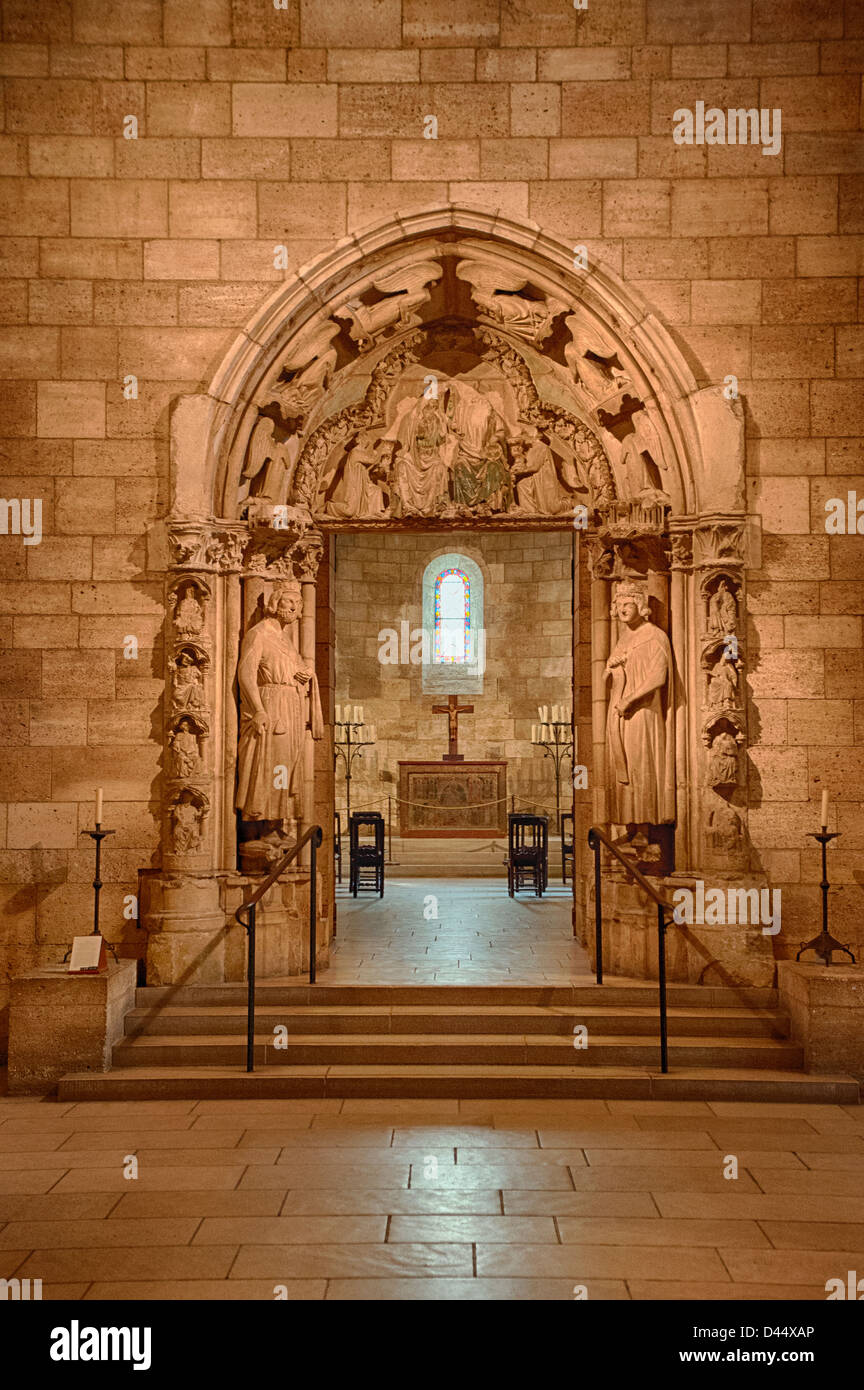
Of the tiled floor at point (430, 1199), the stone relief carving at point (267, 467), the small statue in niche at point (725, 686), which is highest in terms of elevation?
the stone relief carving at point (267, 467)

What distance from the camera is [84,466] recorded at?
21.3ft

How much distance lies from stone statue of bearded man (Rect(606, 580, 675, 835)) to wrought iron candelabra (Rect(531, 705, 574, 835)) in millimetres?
6895

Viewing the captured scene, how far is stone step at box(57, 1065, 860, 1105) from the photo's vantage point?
529 centimetres

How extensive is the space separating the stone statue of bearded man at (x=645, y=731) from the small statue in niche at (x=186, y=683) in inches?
93.4

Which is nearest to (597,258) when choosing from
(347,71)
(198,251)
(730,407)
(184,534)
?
(730,407)

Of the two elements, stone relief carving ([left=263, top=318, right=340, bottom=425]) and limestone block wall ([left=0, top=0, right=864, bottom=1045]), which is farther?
stone relief carving ([left=263, top=318, right=340, bottom=425])

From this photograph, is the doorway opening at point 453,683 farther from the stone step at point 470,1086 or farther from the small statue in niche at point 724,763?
the stone step at point 470,1086

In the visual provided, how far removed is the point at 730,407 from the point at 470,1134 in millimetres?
4080

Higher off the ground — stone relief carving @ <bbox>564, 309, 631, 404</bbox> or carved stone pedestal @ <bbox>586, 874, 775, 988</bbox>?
stone relief carving @ <bbox>564, 309, 631, 404</bbox>

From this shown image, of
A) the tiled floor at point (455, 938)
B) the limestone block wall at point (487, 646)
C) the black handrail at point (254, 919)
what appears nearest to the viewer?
the black handrail at point (254, 919)

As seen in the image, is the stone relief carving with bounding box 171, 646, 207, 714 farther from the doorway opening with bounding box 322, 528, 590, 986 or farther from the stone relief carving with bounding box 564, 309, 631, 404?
the doorway opening with bounding box 322, 528, 590, 986

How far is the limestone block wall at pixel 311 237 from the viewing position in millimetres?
6438

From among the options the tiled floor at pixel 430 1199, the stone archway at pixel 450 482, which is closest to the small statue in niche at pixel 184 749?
the stone archway at pixel 450 482

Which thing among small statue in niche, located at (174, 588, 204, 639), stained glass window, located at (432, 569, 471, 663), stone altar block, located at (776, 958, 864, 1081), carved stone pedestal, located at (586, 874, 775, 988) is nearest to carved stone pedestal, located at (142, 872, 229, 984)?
small statue in niche, located at (174, 588, 204, 639)
